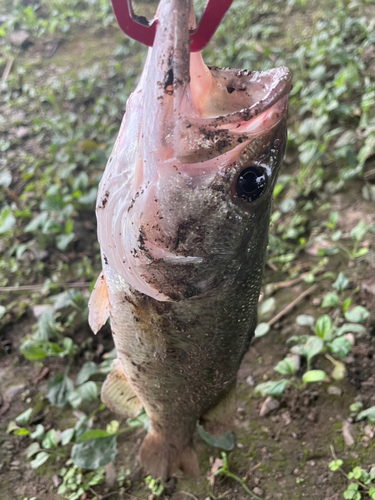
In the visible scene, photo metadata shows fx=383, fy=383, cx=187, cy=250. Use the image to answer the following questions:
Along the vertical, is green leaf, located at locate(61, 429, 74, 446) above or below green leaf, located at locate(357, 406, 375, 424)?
above

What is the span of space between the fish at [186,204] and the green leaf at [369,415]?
3.45 ft

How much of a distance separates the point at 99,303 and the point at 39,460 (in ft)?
4.50

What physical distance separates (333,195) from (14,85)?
18.7 feet

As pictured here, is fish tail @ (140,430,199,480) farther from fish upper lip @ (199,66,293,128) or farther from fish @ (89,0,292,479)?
fish upper lip @ (199,66,293,128)

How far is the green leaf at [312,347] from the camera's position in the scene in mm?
2256

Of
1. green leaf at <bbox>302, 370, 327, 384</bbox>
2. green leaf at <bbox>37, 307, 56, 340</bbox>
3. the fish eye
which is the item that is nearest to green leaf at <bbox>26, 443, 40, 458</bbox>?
green leaf at <bbox>37, 307, 56, 340</bbox>

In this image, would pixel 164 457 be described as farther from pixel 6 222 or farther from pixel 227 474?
pixel 6 222

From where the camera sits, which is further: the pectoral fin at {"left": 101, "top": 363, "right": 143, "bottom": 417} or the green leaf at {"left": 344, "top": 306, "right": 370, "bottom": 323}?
the green leaf at {"left": 344, "top": 306, "right": 370, "bottom": 323}

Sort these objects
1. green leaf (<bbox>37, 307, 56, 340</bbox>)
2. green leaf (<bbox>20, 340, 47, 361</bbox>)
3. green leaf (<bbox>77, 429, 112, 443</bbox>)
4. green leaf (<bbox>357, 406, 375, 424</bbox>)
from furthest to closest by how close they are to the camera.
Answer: green leaf (<bbox>37, 307, 56, 340</bbox>)
green leaf (<bbox>20, 340, 47, 361</bbox>)
green leaf (<bbox>77, 429, 112, 443</bbox>)
green leaf (<bbox>357, 406, 375, 424</bbox>)

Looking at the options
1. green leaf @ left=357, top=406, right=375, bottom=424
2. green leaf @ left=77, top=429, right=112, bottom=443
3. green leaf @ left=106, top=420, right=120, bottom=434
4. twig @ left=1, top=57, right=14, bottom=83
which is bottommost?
green leaf @ left=357, top=406, right=375, bottom=424

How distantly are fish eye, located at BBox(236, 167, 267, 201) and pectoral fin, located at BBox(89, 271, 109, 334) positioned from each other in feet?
2.23

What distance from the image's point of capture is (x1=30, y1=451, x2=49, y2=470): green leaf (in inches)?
88.9

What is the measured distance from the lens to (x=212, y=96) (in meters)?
1.13

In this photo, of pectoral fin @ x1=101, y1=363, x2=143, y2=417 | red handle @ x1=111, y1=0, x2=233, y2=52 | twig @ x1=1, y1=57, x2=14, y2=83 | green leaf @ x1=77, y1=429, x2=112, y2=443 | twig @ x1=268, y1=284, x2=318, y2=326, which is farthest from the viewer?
twig @ x1=1, y1=57, x2=14, y2=83
